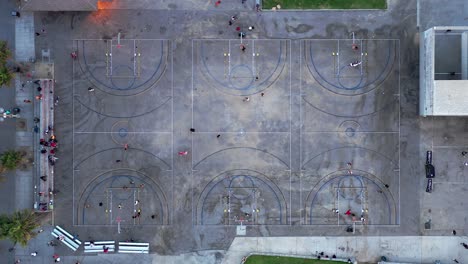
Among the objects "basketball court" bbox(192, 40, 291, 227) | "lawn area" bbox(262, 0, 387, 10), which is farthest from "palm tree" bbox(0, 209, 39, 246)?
"lawn area" bbox(262, 0, 387, 10)

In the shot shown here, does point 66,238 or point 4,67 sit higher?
point 4,67

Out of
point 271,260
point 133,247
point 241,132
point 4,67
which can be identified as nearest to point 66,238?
point 133,247

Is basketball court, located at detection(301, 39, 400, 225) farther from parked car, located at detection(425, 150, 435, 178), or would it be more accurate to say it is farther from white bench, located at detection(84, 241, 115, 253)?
white bench, located at detection(84, 241, 115, 253)

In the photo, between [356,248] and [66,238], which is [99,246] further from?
[356,248]

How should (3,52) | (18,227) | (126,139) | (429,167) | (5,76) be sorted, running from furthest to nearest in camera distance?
(126,139), (429,167), (3,52), (5,76), (18,227)

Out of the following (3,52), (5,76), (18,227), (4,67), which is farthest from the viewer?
(4,67)

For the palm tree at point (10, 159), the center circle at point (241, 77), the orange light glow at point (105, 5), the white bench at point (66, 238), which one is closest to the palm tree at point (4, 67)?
the palm tree at point (10, 159)

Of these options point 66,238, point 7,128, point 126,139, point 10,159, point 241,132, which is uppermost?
point 7,128

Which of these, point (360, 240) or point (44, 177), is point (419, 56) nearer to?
point (360, 240)
